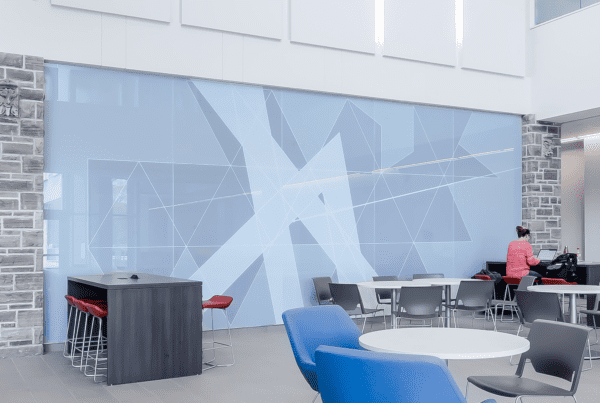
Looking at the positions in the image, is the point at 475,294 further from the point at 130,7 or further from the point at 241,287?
the point at 130,7

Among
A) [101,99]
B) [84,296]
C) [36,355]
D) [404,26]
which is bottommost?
[36,355]

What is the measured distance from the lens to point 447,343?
3.14m

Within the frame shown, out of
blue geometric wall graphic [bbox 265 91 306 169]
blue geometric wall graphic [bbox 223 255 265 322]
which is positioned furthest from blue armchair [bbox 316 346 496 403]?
blue geometric wall graphic [bbox 265 91 306 169]

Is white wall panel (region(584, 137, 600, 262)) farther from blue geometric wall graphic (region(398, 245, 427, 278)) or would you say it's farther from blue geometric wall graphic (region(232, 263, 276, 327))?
blue geometric wall graphic (region(232, 263, 276, 327))

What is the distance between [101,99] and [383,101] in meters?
4.16

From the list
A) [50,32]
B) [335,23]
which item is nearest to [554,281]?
[335,23]

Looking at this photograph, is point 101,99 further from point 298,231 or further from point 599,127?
point 599,127

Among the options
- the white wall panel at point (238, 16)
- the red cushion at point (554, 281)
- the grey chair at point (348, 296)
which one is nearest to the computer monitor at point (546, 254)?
the red cushion at point (554, 281)

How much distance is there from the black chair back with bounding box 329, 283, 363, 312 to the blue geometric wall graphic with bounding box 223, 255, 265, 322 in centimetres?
144

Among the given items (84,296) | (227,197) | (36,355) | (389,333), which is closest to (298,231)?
(227,197)

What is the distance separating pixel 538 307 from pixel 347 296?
2.10m

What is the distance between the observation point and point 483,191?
1007 centimetres

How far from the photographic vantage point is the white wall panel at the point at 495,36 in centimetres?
998

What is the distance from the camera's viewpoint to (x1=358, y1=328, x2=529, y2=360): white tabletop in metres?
2.87
